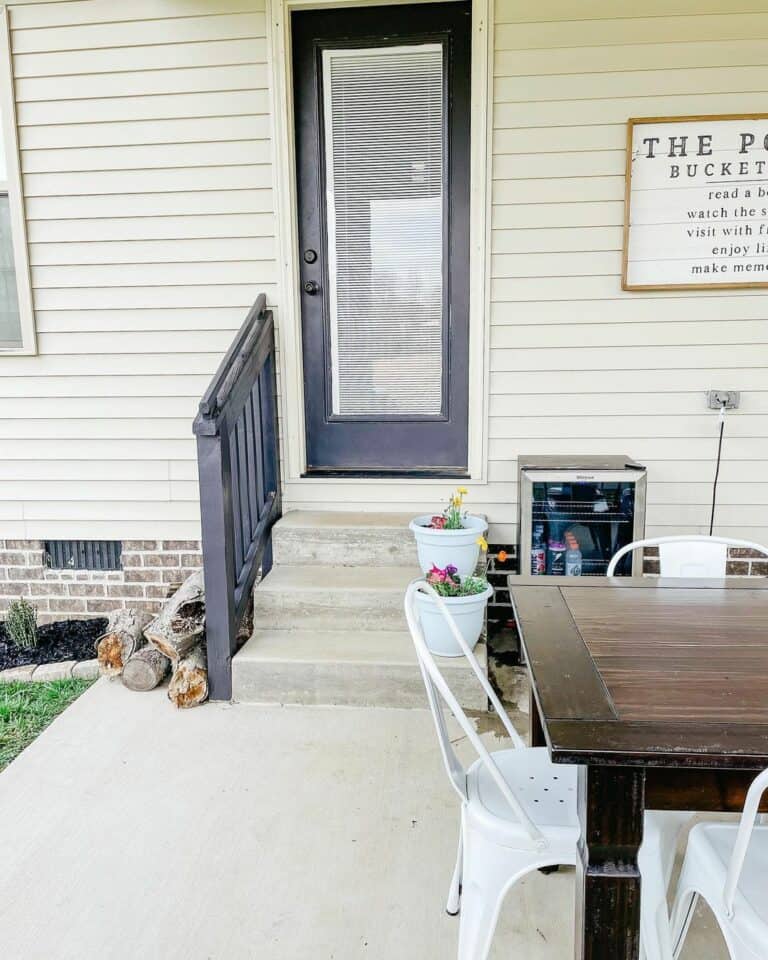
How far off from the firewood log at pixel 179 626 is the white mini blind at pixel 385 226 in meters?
1.20

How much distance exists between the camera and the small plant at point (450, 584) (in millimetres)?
2648

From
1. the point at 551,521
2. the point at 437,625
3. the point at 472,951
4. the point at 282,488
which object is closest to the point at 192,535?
the point at 282,488

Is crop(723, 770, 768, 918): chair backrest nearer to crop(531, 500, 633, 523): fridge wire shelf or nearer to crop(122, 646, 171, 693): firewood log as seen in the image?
crop(531, 500, 633, 523): fridge wire shelf

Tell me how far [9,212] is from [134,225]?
0.66m

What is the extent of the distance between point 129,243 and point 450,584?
2.27m

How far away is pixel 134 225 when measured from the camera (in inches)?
136

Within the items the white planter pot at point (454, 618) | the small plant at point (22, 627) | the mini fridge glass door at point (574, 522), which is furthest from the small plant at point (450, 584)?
the small plant at point (22, 627)

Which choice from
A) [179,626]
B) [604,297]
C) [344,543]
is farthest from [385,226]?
[179,626]

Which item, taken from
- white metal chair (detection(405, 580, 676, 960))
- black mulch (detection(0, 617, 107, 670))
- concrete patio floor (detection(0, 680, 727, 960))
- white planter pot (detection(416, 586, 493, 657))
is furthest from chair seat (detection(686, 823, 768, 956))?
black mulch (detection(0, 617, 107, 670))

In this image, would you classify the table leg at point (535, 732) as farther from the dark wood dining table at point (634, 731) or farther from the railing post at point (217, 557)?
the railing post at point (217, 557)

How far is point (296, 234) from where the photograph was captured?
134 inches

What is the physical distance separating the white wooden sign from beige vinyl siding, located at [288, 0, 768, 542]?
59 millimetres

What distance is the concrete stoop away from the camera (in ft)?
9.00

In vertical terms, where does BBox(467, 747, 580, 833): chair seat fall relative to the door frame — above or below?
below
